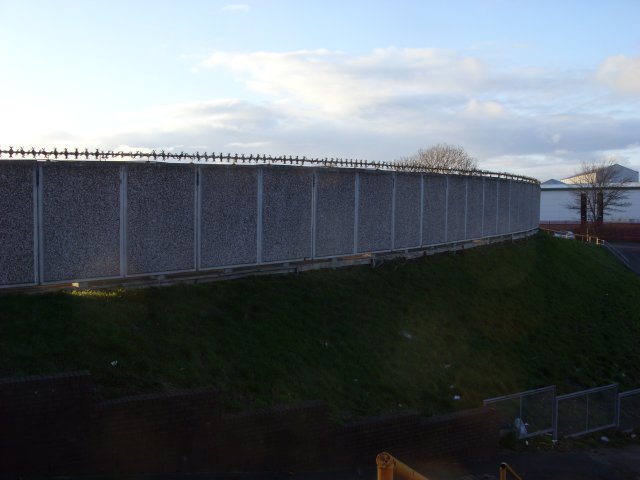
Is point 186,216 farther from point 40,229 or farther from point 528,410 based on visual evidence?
point 528,410

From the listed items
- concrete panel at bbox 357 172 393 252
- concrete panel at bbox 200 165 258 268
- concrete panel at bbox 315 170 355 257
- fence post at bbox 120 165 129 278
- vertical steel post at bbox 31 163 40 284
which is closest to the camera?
vertical steel post at bbox 31 163 40 284

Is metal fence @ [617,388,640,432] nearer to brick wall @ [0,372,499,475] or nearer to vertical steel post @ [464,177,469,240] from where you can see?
brick wall @ [0,372,499,475]

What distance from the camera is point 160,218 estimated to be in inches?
416

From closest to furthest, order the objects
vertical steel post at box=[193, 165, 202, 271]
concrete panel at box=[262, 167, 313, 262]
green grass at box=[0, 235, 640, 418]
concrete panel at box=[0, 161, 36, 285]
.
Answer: green grass at box=[0, 235, 640, 418] < concrete panel at box=[0, 161, 36, 285] < vertical steel post at box=[193, 165, 202, 271] < concrete panel at box=[262, 167, 313, 262]

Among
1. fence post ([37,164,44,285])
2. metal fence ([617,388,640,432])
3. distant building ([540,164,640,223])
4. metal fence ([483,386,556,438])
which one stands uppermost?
distant building ([540,164,640,223])

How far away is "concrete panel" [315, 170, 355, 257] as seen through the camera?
43.4 ft

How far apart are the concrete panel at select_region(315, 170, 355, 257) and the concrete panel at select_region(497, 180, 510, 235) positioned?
368 inches

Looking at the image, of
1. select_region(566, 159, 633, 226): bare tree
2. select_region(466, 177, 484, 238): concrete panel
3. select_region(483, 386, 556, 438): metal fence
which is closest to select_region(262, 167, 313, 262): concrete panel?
select_region(483, 386, 556, 438): metal fence

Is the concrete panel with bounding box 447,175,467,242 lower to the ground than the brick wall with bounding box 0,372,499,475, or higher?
higher

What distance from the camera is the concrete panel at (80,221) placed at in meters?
9.32

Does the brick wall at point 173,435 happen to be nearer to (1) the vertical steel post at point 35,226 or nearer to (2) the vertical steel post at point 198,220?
(1) the vertical steel post at point 35,226

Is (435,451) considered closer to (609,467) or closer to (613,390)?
(609,467)

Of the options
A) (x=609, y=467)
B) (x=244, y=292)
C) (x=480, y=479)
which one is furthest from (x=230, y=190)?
(x=609, y=467)

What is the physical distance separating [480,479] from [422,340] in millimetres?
3336
